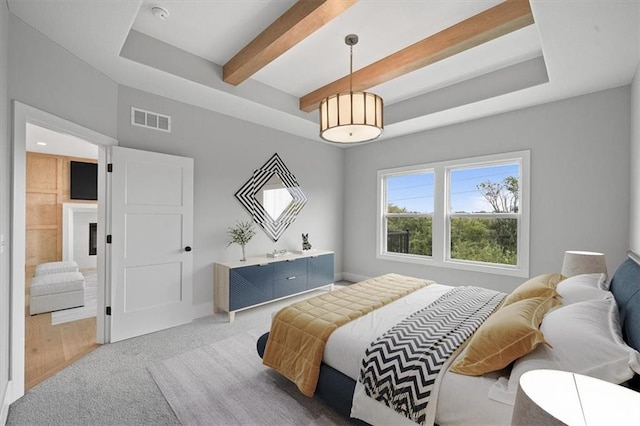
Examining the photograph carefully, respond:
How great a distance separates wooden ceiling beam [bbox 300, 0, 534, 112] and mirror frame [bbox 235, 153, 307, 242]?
62.7 inches

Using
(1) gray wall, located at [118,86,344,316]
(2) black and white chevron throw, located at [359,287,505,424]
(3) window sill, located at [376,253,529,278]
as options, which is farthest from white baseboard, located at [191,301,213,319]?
(3) window sill, located at [376,253,529,278]

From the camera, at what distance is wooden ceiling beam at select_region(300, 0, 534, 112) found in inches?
88.5

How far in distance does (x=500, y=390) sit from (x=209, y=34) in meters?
3.41

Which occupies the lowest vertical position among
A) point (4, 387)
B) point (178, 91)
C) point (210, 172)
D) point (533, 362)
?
point (4, 387)

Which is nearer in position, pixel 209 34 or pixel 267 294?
pixel 209 34

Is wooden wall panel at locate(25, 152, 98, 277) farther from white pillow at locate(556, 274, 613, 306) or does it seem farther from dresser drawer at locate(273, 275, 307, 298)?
white pillow at locate(556, 274, 613, 306)

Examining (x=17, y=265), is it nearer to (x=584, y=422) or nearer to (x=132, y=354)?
(x=132, y=354)

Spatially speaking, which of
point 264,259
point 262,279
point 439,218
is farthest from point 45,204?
point 439,218

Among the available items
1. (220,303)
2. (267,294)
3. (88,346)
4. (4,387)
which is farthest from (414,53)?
(88,346)

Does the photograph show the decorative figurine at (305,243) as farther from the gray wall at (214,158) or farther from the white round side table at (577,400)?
the white round side table at (577,400)

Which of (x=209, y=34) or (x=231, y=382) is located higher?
(x=209, y=34)

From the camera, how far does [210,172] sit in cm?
385

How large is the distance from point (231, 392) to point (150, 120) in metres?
2.99

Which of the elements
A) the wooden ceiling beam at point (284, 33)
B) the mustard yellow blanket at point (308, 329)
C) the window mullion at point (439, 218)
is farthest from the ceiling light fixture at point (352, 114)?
the window mullion at point (439, 218)
